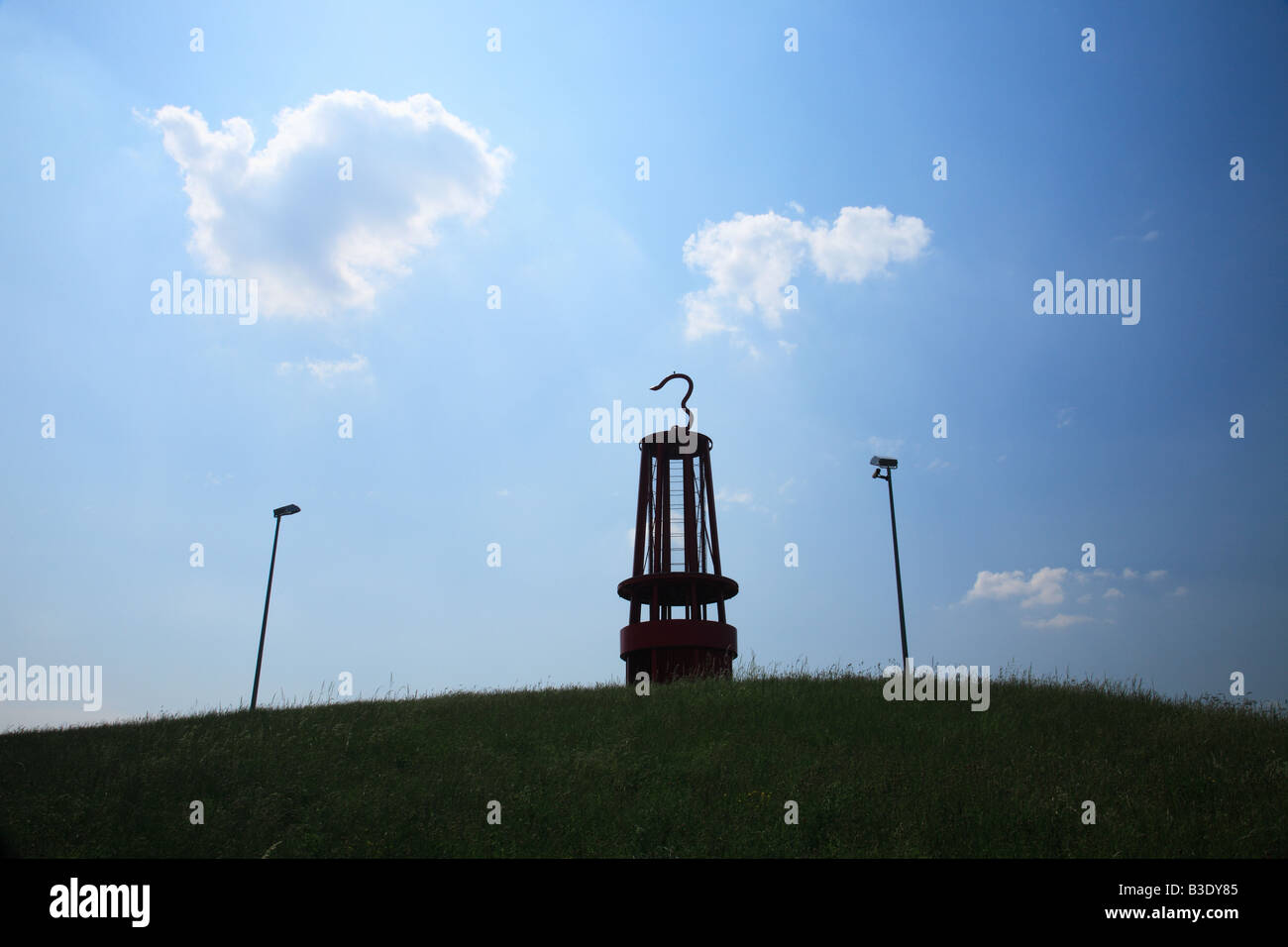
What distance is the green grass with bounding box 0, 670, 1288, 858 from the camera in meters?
12.4

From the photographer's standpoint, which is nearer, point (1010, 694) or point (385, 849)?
point (385, 849)

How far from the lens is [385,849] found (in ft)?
40.5

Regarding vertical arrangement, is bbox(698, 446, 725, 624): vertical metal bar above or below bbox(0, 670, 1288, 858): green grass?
above

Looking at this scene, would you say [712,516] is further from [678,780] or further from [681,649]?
[678,780]

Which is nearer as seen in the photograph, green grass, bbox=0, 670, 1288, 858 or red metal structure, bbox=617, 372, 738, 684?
green grass, bbox=0, 670, 1288, 858

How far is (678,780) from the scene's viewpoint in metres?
14.5

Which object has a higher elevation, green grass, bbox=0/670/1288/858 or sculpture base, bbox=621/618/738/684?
sculpture base, bbox=621/618/738/684

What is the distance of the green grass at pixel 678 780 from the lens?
12.4 m

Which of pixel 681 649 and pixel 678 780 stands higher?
pixel 681 649

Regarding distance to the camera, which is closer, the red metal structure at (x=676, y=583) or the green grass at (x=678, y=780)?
the green grass at (x=678, y=780)

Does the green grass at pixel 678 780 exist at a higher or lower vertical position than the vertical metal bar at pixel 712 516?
lower
